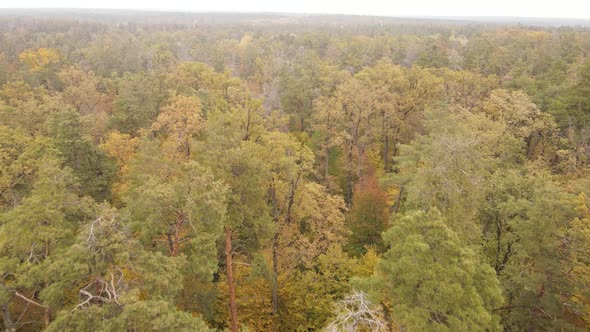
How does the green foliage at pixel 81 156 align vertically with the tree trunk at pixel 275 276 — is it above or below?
above

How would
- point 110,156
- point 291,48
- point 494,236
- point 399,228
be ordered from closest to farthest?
point 399,228 → point 494,236 → point 110,156 → point 291,48

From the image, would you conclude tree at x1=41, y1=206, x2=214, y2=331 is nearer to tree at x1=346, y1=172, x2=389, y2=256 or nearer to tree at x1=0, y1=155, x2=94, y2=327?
tree at x1=0, y1=155, x2=94, y2=327

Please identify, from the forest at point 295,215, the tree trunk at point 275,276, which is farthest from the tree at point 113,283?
the tree trunk at point 275,276

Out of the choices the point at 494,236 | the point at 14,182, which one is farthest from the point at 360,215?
the point at 14,182

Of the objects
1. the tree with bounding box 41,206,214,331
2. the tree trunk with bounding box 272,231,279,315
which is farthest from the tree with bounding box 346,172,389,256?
the tree with bounding box 41,206,214,331

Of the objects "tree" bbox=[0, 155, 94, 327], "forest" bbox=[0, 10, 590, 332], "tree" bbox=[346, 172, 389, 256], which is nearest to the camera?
"forest" bbox=[0, 10, 590, 332]

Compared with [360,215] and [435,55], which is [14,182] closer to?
[360,215]

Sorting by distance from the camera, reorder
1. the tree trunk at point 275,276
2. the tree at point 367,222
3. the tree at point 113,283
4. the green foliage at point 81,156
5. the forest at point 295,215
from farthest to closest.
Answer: the tree at point 367,222
the green foliage at point 81,156
the tree trunk at point 275,276
the forest at point 295,215
the tree at point 113,283

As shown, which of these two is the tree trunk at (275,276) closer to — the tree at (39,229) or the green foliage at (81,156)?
the tree at (39,229)

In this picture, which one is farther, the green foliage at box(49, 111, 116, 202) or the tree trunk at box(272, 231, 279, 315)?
the green foliage at box(49, 111, 116, 202)
